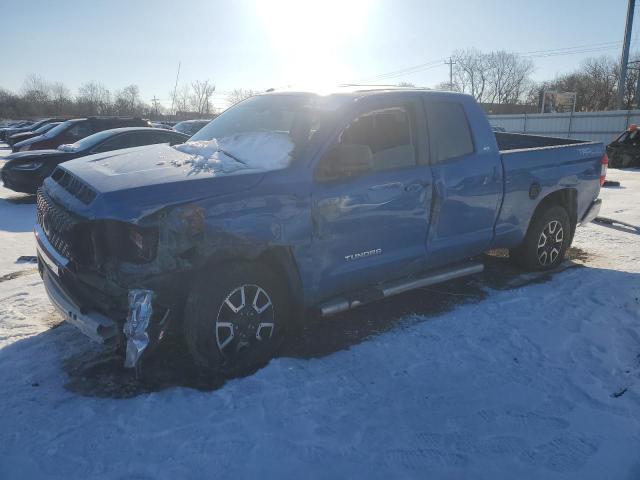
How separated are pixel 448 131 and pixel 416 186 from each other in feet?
2.53

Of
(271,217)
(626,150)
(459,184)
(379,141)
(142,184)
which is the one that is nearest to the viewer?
(142,184)

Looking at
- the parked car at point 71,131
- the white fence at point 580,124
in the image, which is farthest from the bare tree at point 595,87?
the parked car at point 71,131

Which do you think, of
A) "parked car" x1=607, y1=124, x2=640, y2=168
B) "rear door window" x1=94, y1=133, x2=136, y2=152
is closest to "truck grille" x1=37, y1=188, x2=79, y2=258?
"rear door window" x1=94, y1=133, x2=136, y2=152

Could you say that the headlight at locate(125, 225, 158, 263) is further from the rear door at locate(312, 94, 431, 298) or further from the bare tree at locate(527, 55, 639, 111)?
the bare tree at locate(527, 55, 639, 111)

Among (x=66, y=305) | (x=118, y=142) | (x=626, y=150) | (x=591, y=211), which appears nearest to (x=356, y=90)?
(x=66, y=305)

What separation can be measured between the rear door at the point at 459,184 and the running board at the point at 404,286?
12 cm

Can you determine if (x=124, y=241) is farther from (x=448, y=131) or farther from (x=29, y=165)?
(x=29, y=165)

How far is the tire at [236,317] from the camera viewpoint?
3.13m

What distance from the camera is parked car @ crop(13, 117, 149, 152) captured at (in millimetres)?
11250

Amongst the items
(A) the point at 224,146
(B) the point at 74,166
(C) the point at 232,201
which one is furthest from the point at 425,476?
(B) the point at 74,166

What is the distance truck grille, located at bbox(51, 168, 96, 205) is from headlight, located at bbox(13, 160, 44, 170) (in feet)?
21.1

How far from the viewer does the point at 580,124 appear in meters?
30.2

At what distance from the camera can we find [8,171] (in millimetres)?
9453

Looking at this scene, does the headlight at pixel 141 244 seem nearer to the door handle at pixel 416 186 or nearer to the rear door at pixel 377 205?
the rear door at pixel 377 205
